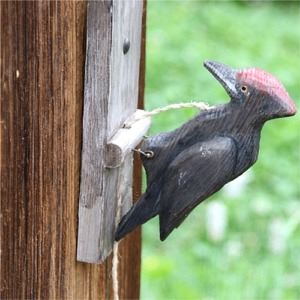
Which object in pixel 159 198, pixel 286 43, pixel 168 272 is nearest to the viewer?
pixel 159 198

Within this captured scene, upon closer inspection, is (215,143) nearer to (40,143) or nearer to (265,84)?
(265,84)

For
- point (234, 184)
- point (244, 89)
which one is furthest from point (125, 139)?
point (234, 184)

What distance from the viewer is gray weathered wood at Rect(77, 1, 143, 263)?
3.47 feet

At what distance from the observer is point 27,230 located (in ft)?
3.52

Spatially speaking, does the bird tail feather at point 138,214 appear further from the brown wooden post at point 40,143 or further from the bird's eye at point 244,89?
the bird's eye at point 244,89

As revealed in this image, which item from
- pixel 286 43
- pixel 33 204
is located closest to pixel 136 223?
pixel 33 204

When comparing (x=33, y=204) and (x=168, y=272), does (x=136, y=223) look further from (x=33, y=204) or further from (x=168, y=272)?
(x=168, y=272)

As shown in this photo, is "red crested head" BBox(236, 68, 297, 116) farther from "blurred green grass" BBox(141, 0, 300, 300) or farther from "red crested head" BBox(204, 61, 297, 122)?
"blurred green grass" BBox(141, 0, 300, 300)

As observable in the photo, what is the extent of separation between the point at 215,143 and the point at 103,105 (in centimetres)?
14

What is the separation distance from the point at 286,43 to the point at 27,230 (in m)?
3.94

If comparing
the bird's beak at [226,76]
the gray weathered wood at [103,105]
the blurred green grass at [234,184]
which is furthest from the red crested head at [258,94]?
the blurred green grass at [234,184]

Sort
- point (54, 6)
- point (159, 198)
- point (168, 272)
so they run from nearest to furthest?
point (54, 6), point (159, 198), point (168, 272)

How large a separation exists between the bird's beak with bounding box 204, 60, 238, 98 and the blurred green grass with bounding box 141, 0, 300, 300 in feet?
4.30

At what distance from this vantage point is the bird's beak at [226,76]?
1078mm
